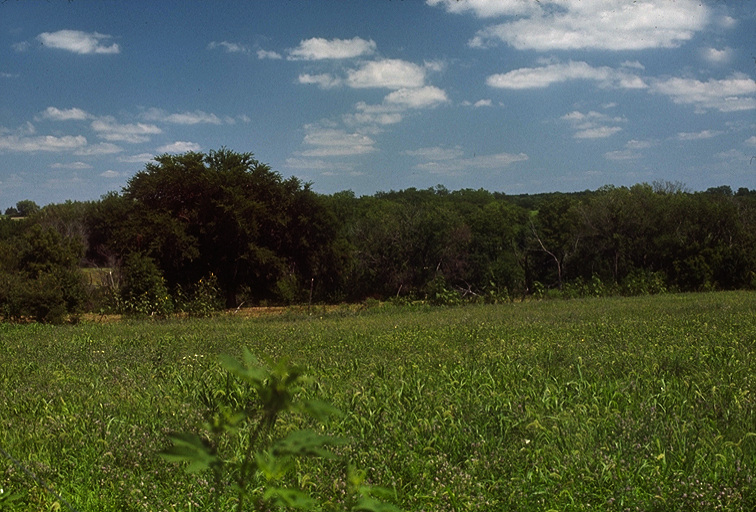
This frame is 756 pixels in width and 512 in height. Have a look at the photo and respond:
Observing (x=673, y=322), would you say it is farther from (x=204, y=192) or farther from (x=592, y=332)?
(x=204, y=192)

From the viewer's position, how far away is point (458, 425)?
4590mm

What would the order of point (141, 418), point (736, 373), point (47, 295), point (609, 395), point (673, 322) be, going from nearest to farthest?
point (141, 418) < point (609, 395) < point (736, 373) < point (673, 322) < point (47, 295)

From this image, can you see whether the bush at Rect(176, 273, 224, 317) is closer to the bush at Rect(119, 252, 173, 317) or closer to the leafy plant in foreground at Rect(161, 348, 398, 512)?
the bush at Rect(119, 252, 173, 317)

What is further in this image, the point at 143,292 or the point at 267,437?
the point at 143,292

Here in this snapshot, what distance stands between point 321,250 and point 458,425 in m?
27.1

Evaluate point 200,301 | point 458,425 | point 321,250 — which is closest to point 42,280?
point 200,301

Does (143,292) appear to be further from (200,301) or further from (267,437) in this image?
(267,437)

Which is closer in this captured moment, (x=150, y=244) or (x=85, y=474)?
(x=85, y=474)

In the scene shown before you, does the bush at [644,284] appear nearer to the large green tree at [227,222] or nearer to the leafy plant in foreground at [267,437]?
the large green tree at [227,222]

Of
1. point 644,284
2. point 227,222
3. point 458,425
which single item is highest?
point 227,222

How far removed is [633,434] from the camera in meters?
4.36

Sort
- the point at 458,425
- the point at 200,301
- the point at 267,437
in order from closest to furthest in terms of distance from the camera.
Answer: the point at 267,437, the point at 458,425, the point at 200,301

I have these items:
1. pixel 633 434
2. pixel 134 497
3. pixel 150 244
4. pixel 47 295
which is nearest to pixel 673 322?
pixel 633 434

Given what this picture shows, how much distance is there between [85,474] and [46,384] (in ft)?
9.92
